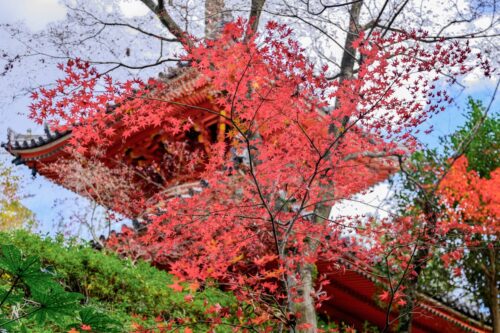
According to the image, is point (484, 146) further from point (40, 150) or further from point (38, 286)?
point (38, 286)

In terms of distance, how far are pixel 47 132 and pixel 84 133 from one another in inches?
321

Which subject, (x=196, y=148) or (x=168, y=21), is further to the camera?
(x=196, y=148)

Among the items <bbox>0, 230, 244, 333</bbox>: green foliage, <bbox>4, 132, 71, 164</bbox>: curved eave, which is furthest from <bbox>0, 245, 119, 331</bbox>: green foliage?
<bbox>4, 132, 71, 164</bbox>: curved eave

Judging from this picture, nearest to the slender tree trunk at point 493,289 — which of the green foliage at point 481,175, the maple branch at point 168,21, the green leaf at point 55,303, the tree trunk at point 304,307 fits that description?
the green foliage at point 481,175

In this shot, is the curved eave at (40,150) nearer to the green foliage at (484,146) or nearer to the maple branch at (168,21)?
the maple branch at (168,21)

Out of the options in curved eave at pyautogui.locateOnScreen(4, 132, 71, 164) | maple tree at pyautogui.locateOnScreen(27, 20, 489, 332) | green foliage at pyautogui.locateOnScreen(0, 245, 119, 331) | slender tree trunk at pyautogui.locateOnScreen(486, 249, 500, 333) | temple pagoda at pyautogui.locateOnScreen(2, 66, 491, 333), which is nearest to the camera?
green foliage at pyautogui.locateOnScreen(0, 245, 119, 331)

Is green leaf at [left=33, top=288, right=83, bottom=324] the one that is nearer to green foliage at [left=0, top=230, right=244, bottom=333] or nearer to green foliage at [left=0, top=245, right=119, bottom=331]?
green foliage at [left=0, top=245, right=119, bottom=331]

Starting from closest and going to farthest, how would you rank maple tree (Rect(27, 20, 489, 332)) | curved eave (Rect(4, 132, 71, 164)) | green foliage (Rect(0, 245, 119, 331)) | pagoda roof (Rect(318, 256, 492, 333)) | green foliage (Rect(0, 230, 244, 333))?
1. green foliage (Rect(0, 245, 119, 331))
2. maple tree (Rect(27, 20, 489, 332))
3. green foliage (Rect(0, 230, 244, 333))
4. pagoda roof (Rect(318, 256, 492, 333))
5. curved eave (Rect(4, 132, 71, 164))

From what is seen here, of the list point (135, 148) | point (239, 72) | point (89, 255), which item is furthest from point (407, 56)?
point (135, 148)

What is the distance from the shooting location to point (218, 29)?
7.55 meters

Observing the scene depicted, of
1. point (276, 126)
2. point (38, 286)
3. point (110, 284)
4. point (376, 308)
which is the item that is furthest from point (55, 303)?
point (376, 308)

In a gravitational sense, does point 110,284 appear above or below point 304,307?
above

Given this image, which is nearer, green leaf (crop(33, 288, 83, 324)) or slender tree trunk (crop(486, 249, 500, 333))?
green leaf (crop(33, 288, 83, 324))

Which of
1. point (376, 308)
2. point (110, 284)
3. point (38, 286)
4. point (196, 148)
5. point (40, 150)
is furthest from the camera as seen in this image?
point (40, 150)
